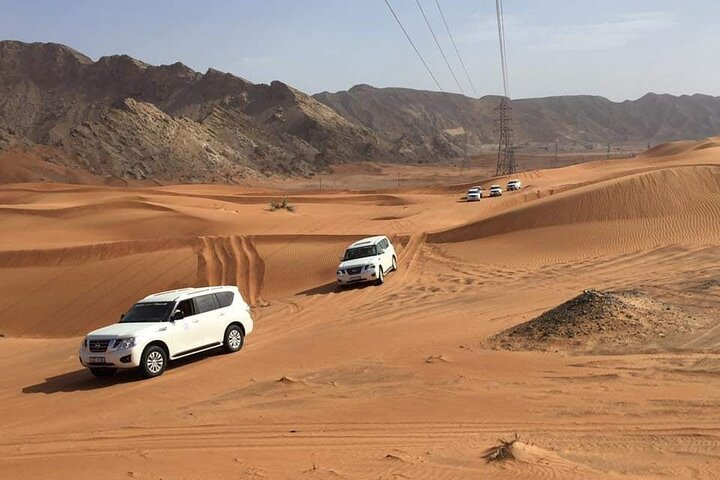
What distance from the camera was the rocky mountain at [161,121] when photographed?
289 feet

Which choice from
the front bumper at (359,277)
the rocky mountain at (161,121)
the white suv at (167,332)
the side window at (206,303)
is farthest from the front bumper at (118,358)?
the rocky mountain at (161,121)

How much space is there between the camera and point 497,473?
693cm

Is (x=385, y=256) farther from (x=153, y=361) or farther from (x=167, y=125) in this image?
(x=167, y=125)

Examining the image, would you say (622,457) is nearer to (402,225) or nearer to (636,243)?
(636,243)

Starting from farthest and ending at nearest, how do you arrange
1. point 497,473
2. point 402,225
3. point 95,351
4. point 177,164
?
point 177,164
point 402,225
point 95,351
point 497,473

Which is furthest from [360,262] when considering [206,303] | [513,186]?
[513,186]

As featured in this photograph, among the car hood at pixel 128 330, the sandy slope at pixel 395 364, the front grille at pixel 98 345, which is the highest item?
the car hood at pixel 128 330

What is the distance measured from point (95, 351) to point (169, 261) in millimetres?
15936

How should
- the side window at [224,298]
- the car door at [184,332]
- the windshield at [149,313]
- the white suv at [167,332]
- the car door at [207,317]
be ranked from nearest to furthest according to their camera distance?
the white suv at [167,332] → the car door at [184,332] → the windshield at [149,313] → the car door at [207,317] → the side window at [224,298]

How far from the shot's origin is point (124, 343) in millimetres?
12703

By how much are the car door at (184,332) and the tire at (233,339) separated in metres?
0.73

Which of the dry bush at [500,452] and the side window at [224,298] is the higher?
the side window at [224,298]

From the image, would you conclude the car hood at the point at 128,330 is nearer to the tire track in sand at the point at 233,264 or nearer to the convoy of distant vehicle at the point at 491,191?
the tire track in sand at the point at 233,264

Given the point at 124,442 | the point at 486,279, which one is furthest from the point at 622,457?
the point at 486,279
